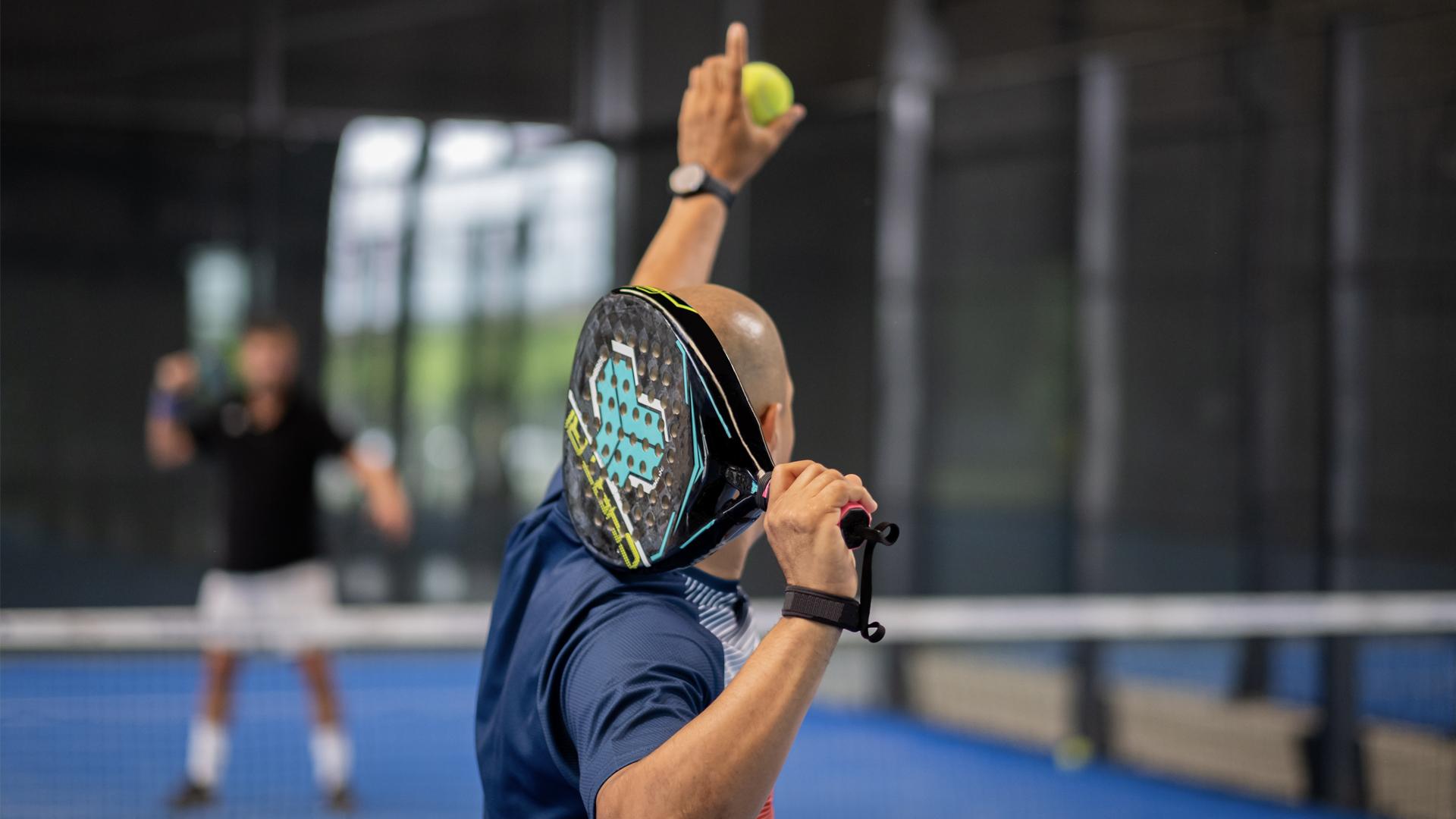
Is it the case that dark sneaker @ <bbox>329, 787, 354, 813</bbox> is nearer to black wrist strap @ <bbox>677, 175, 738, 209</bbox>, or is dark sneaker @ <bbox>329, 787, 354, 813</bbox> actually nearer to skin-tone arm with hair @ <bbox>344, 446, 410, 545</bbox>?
skin-tone arm with hair @ <bbox>344, 446, 410, 545</bbox>

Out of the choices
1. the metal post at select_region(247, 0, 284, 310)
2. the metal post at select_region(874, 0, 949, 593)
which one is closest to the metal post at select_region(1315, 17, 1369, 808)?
the metal post at select_region(874, 0, 949, 593)

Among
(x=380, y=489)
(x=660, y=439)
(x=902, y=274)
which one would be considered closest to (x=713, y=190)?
(x=660, y=439)

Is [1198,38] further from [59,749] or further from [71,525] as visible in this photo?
[71,525]

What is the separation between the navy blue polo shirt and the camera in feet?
4.42

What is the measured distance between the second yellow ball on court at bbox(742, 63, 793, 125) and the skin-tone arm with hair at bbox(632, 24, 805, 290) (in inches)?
0.7

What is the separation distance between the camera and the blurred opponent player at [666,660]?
127 centimetres

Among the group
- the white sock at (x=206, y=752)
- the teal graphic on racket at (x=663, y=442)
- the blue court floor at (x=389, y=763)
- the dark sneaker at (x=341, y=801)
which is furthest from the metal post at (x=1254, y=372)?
the teal graphic on racket at (x=663, y=442)

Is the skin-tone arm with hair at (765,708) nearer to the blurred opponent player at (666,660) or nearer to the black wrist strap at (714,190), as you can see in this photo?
the blurred opponent player at (666,660)

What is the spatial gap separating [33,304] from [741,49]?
769 cm

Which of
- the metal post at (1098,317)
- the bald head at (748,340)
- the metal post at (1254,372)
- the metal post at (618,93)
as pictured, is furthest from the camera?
the metal post at (618,93)

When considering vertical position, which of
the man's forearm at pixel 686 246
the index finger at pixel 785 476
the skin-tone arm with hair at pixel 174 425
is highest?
the man's forearm at pixel 686 246

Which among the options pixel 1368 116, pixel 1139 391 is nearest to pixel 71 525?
pixel 1139 391

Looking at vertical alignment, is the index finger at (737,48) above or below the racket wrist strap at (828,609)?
above

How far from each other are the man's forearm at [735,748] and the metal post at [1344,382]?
4.92 metres
